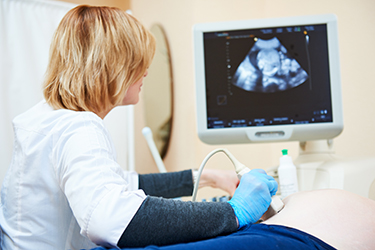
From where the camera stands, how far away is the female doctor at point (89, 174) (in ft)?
2.20

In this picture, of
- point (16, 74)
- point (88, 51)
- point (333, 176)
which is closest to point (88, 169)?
point (88, 51)

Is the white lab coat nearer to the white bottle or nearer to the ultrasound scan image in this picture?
the white bottle

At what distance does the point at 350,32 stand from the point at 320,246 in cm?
115

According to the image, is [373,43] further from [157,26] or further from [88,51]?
[157,26]

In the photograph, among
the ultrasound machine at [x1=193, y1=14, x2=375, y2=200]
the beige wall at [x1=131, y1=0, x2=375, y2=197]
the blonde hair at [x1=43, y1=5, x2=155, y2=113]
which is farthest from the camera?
the beige wall at [x1=131, y1=0, x2=375, y2=197]

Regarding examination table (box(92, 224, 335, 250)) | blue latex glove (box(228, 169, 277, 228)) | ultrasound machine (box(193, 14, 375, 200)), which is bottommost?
examination table (box(92, 224, 335, 250))

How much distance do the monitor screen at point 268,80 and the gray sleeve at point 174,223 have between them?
572mm

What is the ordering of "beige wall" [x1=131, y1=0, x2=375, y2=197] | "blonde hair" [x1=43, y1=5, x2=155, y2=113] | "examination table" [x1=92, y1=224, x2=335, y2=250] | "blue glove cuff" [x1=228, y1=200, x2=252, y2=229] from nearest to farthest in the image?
"examination table" [x1=92, y1=224, x2=335, y2=250] < "blue glove cuff" [x1=228, y1=200, x2=252, y2=229] < "blonde hair" [x1=43, y1=5, x2=155, y2=113] < "beige wall" [x1=131, y1=0, x2=375, y2=197]

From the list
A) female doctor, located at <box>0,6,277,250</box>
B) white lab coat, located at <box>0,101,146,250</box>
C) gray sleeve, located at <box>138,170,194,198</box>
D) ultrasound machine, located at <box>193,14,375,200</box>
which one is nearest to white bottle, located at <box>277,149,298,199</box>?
ultrasound machine, located at <box>193,14,375,200</box>

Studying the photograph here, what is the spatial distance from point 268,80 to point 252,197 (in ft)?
1.95

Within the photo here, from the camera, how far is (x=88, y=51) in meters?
0.97

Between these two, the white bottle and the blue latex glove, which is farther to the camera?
the white bottle

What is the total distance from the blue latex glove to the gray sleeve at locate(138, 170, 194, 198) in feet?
1.64

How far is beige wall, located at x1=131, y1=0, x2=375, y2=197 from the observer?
1.46 m
